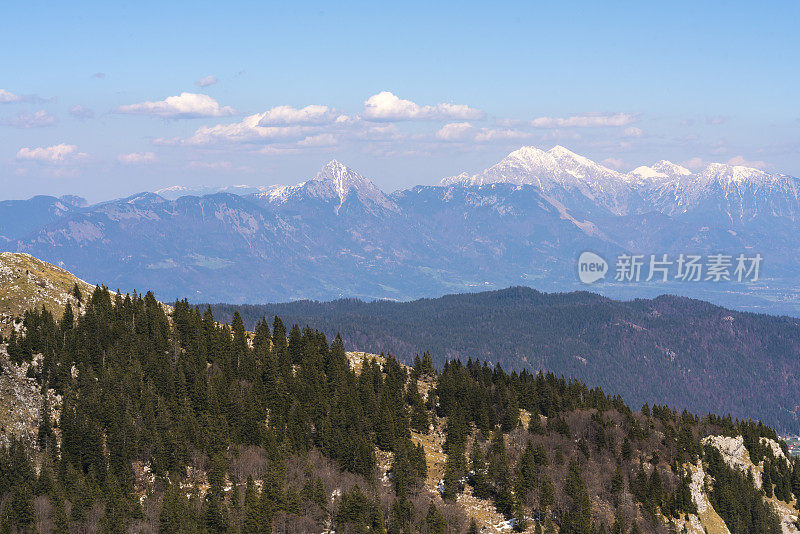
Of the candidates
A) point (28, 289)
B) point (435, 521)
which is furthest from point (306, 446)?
point (28, 289)

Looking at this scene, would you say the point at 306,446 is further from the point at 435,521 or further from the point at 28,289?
the point at 28,289

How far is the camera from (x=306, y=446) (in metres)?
139

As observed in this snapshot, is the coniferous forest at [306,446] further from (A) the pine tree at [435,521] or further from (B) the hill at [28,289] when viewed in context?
(B) the hill at [28,289]

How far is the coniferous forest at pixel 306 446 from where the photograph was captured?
112m

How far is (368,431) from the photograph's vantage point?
146m

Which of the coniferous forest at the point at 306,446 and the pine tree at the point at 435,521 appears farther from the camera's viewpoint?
the coniferous forest at the point at 306,446

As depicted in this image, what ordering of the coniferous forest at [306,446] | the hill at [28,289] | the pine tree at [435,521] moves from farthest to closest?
the hill at [28,289] < the coniferous forest at [306,446] < the pine tree at [435,521]

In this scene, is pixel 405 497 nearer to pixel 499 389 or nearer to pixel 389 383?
pixel 389 383

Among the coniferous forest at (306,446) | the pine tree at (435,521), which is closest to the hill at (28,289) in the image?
the coniferous forest at (306,446)

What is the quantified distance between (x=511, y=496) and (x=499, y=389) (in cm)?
5227

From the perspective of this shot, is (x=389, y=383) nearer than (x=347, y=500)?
No

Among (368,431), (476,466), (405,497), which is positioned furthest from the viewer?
(368,431)

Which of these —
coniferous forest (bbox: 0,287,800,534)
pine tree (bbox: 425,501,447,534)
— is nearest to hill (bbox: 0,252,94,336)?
coniferous forest (bbox: 0,287,800,534)

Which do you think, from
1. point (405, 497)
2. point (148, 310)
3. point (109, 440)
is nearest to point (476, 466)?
point (405, 497)
